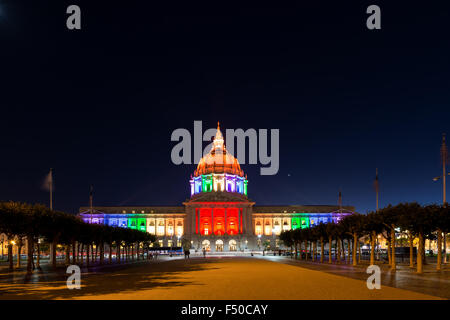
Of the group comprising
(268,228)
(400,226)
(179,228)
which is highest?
(400,226)

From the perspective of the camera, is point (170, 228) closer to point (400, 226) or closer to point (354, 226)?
point (354, 226)

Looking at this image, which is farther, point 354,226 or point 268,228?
point 268,228

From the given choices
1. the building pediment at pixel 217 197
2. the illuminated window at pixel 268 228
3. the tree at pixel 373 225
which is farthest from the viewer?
the illuminated window at pixel 268 228

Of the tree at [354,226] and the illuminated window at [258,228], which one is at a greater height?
the tree at [354,226]

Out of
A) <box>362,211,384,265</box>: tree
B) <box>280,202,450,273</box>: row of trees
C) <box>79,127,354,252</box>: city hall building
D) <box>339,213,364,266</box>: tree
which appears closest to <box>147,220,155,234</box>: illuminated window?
<box>79,127,354,252</box>: city hall building

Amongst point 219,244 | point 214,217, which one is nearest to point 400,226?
point 219,244

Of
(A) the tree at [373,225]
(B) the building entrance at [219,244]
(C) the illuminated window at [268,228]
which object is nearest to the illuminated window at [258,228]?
(C) the illuminated window at [268,228]

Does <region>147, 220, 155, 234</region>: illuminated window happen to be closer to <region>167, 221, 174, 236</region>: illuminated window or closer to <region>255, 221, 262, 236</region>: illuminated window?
<region>167, 221, 174, 236</region>: illuminated window

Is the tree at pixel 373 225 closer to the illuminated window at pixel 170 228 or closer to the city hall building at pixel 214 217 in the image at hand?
the city hall building at pixel 214 217

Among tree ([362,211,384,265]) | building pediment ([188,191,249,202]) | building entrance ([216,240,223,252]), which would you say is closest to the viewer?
tree ([362,211,384,265])
